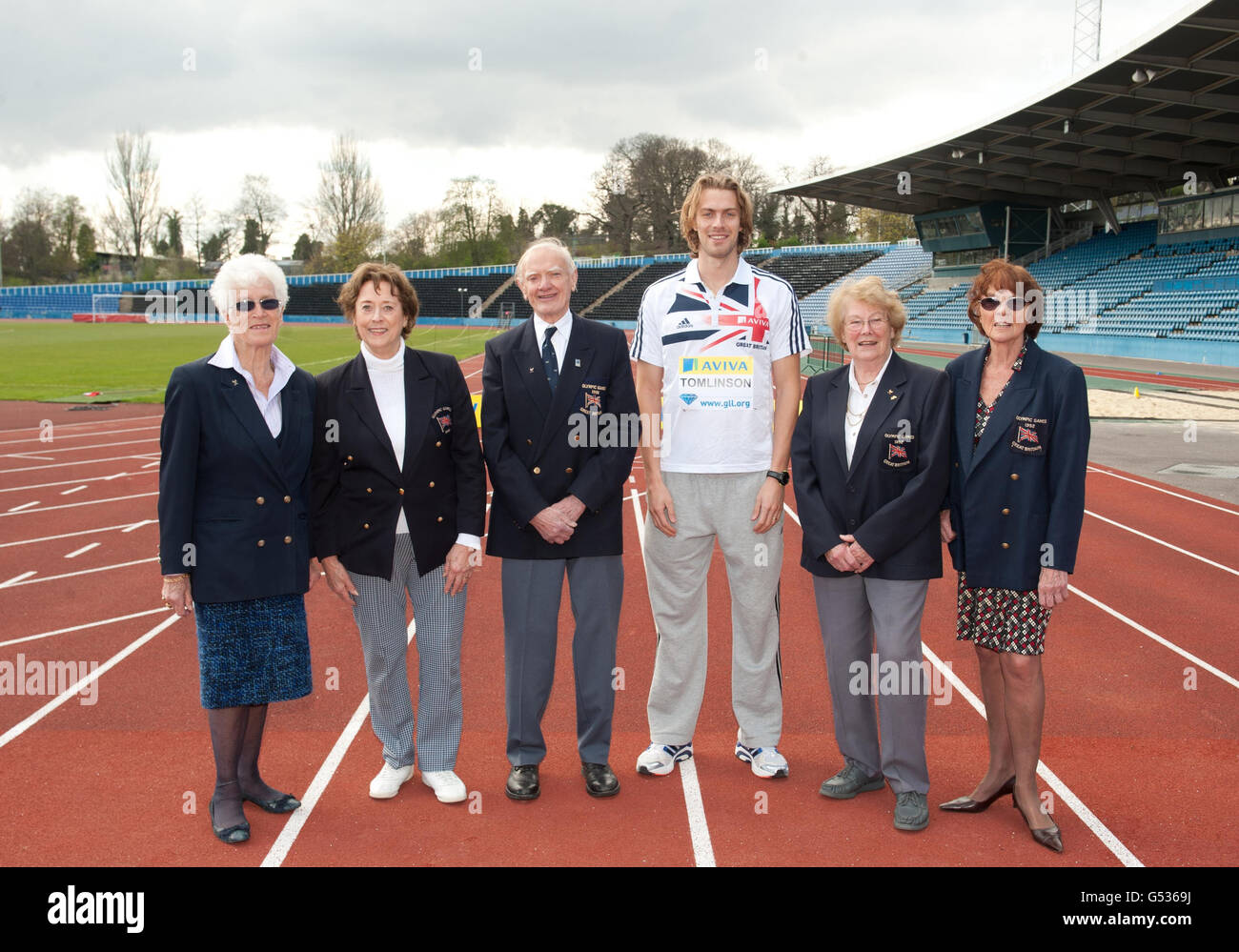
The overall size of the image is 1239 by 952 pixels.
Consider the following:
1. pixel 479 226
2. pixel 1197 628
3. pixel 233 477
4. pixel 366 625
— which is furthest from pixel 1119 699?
pixel 479 226

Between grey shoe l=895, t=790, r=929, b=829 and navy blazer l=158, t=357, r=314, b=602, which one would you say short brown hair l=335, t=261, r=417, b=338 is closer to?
navy blazer l=158, t=357, r=314, b=602

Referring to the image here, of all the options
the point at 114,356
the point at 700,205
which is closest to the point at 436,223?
the point at 114,356

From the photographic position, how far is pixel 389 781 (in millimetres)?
3648

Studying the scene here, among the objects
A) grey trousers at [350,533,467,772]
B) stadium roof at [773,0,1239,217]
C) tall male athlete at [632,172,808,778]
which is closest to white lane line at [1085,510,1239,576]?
tall male athlete at [632,172,808,778]

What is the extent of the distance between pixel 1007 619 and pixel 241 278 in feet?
9.94

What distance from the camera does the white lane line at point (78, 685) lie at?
429cm

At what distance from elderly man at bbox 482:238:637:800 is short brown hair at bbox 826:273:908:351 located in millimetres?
858

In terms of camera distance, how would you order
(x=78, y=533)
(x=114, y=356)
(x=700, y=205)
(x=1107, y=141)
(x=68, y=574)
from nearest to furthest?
(x=700, y=205)
(x=68, y=574)
(x=78, y=533)
(x=1107, y=141)
(x=114, y=356)

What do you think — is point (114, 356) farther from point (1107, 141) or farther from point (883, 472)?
point (1107, 141)

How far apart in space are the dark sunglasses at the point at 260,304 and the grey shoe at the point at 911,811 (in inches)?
117

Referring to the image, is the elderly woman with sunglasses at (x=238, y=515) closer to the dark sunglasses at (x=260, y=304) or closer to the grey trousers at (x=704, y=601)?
the dark sunglasses at (x=260, y=304)

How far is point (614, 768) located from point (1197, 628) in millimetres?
4253

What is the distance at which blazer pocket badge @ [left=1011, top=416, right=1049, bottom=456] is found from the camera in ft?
10.8

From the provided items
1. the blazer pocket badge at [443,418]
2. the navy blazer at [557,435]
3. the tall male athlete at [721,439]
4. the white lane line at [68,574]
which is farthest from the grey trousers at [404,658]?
the white lane line at [68,574]
